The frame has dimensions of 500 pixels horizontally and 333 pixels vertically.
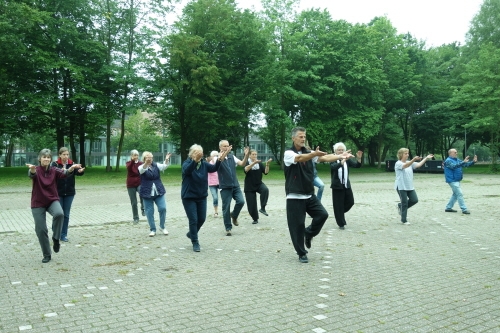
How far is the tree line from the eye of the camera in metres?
32.2

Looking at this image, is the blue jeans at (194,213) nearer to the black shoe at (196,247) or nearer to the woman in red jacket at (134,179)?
the black shoe at (196,247)

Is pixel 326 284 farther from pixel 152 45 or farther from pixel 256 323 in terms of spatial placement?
pixel 152 45

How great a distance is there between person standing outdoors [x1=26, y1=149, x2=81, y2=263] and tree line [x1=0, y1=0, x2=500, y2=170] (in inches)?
972

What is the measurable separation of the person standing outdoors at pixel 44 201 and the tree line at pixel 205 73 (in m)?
24.7

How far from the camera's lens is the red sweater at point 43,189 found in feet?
23.8

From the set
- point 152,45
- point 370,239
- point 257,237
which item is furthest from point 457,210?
point 152,45

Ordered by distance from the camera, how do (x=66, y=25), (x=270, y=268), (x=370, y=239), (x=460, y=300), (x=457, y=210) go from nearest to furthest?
(x=460, y=300), (x=270, y=268), (x=370, y=239), (x=457, y=210), (x=66, y=25)

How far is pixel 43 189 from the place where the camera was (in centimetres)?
731

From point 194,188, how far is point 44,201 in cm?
246

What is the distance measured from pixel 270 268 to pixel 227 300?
5.30 ft

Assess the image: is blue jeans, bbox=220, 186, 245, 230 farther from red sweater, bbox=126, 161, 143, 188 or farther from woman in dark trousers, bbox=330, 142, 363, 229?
red sweater, bbox=126, 161, 143, 188

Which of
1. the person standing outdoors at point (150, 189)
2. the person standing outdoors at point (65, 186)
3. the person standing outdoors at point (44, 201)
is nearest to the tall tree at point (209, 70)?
the person standing outdoors at point (150, 189)

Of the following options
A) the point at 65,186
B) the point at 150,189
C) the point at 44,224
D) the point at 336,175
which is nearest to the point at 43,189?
the point at 44,224

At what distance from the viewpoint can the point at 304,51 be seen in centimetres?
3947
